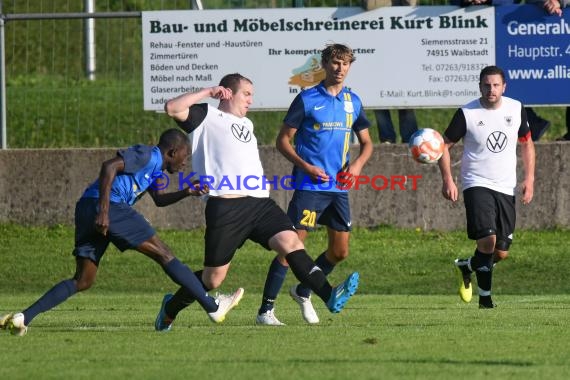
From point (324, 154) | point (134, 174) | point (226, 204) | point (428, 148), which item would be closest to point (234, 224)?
point (226, 204)

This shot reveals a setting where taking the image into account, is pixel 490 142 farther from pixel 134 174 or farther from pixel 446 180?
pixel 134 174

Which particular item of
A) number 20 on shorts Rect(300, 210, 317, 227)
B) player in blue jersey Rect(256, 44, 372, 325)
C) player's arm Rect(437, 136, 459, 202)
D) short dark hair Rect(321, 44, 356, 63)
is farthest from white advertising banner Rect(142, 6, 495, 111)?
number 20 on shorts Rect(300, 210, 317, 227)

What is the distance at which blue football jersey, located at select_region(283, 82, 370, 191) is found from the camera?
11.6 meters

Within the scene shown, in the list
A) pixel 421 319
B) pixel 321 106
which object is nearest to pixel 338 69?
pixel 321 106

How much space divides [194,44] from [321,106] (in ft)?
26.9

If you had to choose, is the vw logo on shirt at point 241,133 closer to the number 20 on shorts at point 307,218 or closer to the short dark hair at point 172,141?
the short dark hair at point 172,141

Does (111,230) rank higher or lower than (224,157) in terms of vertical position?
lower

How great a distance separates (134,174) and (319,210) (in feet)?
6.59

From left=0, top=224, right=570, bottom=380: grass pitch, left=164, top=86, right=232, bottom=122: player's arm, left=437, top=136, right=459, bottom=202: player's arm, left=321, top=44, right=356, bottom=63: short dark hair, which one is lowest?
left=0, top=224, right=570, bottom=380: grass pitch

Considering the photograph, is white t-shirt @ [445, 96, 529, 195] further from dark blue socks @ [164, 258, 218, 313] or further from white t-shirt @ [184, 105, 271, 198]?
dark blue socks @ [164, 258, 218, 313]

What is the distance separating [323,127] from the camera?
11656 millimetres

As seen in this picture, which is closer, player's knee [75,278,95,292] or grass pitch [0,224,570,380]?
grass pitch [0,224,570,380]

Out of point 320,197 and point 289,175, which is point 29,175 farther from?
point 320,197

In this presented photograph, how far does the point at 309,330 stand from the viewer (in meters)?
10.1
